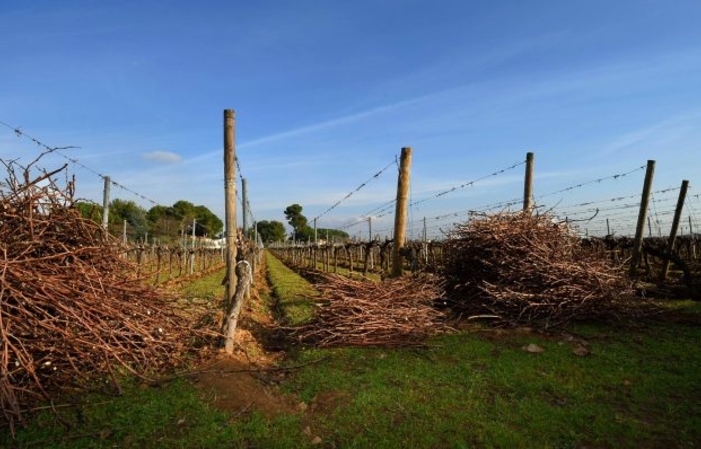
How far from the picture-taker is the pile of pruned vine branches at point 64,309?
4.33m

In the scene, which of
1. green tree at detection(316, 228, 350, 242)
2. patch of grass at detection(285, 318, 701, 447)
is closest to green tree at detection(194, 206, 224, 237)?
green tree at detection(316, 228, 350, 242)

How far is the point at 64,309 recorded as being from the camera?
4.54m

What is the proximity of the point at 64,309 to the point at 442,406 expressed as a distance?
3.81m

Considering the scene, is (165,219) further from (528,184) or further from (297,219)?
(528,184)

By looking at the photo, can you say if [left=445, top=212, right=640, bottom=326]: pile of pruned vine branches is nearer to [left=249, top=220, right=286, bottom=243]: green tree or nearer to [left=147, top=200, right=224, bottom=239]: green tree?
[left=147, top=200, right=224, bottom=239]: green tree

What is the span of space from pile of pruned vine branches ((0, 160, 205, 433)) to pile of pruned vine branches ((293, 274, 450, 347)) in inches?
79.3

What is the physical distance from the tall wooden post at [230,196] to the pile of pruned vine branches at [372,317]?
4.32ft

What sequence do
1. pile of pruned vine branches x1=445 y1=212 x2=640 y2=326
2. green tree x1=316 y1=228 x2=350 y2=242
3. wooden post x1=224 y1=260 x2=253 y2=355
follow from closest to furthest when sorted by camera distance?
wooden post x1=224 y1=260 x2=253 y2=355 → pile of pruned vine branches x1=445 y1=212 x2=640 y2=326 → green tree x1=316 y1=228 x2=350 y2=242

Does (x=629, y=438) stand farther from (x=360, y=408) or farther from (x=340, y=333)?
(x=340, y=333)

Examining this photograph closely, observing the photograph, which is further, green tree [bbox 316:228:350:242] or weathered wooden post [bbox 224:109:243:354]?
green tree [bbox 316:228:350:242]

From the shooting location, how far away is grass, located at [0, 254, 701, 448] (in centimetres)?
368

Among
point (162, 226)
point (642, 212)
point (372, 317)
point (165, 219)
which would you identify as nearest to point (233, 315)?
point (372, 317)

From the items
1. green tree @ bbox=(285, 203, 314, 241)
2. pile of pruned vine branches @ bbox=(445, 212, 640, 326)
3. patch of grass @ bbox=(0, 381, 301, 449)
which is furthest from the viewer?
green tree @ bbox=(285, 203, 314, 241)

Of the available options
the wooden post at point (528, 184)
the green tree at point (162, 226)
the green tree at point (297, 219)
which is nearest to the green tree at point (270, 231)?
the green tree at point (297, 219)
